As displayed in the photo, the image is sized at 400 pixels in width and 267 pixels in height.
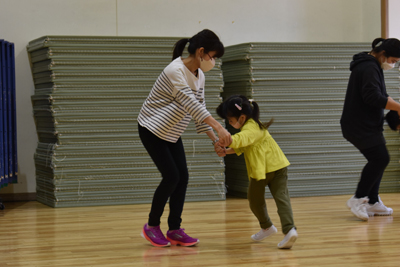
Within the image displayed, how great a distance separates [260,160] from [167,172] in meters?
0.58

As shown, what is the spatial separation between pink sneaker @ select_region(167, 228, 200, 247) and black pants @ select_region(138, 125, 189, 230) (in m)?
0.04

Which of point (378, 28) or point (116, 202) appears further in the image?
point (378, 28)

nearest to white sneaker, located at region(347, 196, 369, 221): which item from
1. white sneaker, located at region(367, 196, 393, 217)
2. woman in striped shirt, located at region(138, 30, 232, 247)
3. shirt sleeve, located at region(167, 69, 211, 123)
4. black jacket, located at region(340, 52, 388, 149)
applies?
white sneaker, located at region(367, 196, 393, 217)

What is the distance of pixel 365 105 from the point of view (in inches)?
162

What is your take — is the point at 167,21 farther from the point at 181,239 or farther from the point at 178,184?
the point at 181,239

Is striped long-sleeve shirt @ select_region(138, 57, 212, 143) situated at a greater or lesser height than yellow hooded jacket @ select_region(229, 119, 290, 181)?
greater

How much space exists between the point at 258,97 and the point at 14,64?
2577 millimetres

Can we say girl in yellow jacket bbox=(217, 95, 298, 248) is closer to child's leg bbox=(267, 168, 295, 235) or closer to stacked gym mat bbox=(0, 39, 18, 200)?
child's leg bbox=(267, 168, 295, 235)

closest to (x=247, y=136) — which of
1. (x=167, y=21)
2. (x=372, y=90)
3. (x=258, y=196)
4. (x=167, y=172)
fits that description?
(x=258, y=196)

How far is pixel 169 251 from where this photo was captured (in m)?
3.25

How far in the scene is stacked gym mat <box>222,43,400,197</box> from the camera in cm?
557

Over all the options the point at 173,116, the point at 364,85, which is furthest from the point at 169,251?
the point at 364,85

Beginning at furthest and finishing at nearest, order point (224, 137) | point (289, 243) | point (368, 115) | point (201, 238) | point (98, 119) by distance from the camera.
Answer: point (98, 119) < point (368, 115) < point (201, 238) < point (289, 243) < point (224, 137)

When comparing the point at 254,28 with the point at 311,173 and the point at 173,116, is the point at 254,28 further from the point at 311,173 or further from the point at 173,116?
the point at 173,116
